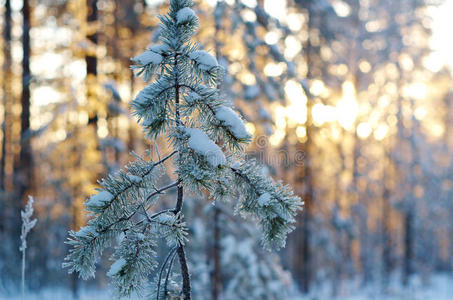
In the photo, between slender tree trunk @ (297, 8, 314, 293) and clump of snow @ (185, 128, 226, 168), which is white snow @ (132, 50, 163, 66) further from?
slender tree trunk @ (297, 8, 314, 293)

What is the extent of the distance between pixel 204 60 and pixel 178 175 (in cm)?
77

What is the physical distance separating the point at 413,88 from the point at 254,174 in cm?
1628

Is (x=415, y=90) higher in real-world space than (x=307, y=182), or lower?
higher

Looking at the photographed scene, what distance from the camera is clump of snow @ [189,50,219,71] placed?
243 cm

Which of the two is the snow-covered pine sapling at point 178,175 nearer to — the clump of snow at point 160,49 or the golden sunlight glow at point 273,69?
the clump of snow at point 160,49

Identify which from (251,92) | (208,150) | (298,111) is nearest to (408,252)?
(298,111)

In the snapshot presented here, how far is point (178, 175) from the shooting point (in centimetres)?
246

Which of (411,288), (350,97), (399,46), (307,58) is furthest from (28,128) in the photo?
(411,288)

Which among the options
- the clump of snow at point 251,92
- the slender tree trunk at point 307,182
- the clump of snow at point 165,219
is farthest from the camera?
the slender tree trunk at point 307,182

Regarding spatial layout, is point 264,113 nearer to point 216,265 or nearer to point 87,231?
point 216,265

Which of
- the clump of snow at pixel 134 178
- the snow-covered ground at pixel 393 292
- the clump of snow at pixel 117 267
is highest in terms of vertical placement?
the clump of snow at pixel 134 178

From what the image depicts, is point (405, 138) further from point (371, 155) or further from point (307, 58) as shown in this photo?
point (307, 58)

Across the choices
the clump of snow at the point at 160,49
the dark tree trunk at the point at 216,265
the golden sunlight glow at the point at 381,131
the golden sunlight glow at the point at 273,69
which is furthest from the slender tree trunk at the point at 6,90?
the golden sunlight glow at the point at 381,131

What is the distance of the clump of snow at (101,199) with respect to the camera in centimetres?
230
